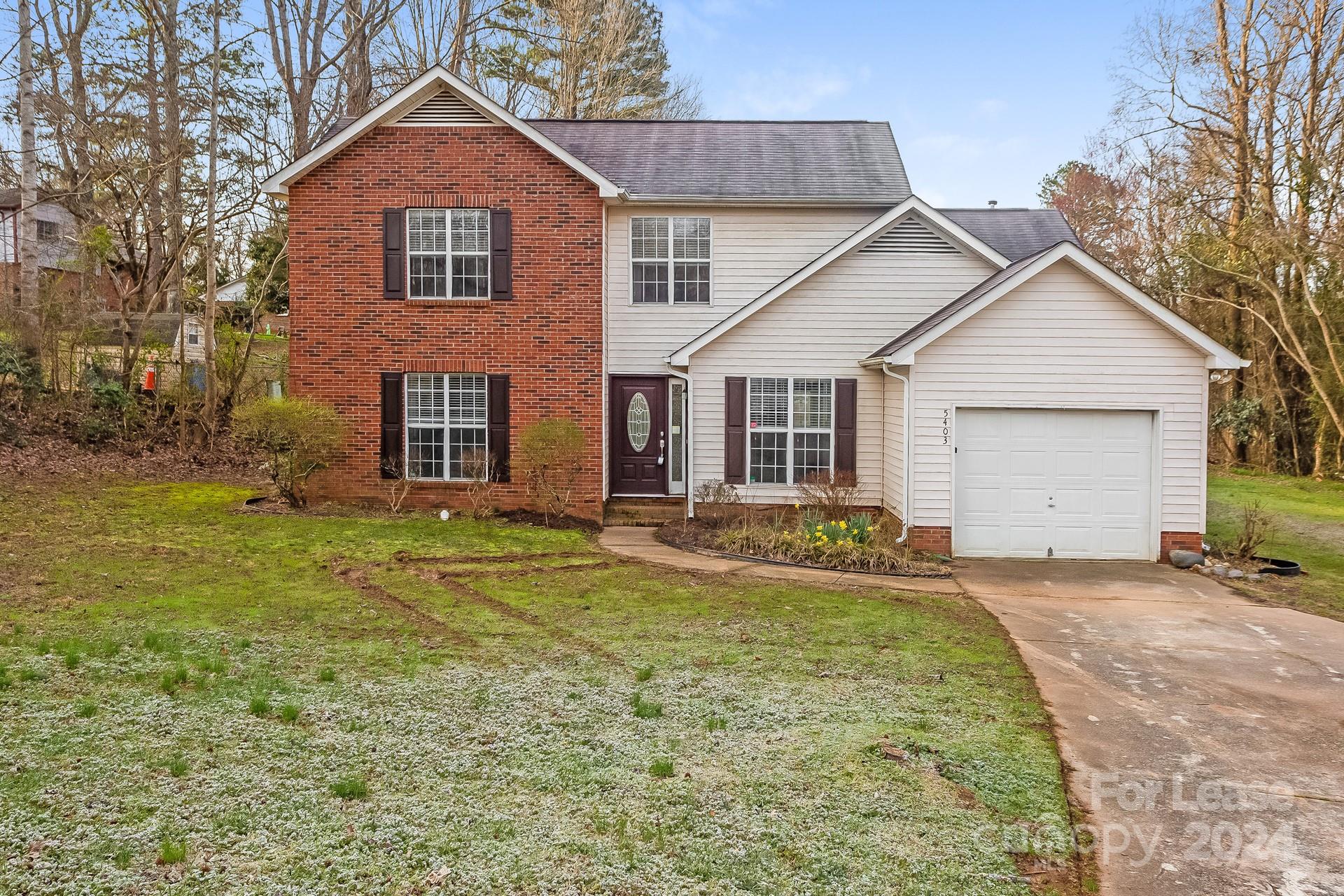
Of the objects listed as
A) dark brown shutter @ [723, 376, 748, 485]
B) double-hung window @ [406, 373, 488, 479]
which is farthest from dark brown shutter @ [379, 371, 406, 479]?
dark brown shutter @ [723, 376, 748, 485]

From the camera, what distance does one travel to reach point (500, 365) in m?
13.4

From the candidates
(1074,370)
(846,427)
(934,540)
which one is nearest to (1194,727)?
(934,540)

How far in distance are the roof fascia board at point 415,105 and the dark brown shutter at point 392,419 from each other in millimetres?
3454

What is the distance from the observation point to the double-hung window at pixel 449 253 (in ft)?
43.9

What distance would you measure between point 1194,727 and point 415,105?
42.5ft

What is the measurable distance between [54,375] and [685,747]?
17316 mm

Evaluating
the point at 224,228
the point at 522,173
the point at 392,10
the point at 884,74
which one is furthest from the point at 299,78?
the point at 884,74

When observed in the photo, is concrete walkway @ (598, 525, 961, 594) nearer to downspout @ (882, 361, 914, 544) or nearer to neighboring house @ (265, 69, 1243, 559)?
downspout @ (882, 361, 914, 544)

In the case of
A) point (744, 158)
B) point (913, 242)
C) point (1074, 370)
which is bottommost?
point (1074, 370)

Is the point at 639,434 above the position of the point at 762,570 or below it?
above

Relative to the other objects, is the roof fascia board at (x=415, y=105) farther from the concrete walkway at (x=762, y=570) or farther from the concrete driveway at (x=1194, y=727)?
the concrete driveway at (x=1194, y=727)

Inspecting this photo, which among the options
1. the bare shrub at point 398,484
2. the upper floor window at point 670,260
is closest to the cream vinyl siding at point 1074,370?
the upper floor window at point 670,260

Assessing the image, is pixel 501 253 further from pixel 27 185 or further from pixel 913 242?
pixel 27 185

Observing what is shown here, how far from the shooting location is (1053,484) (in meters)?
11.2
